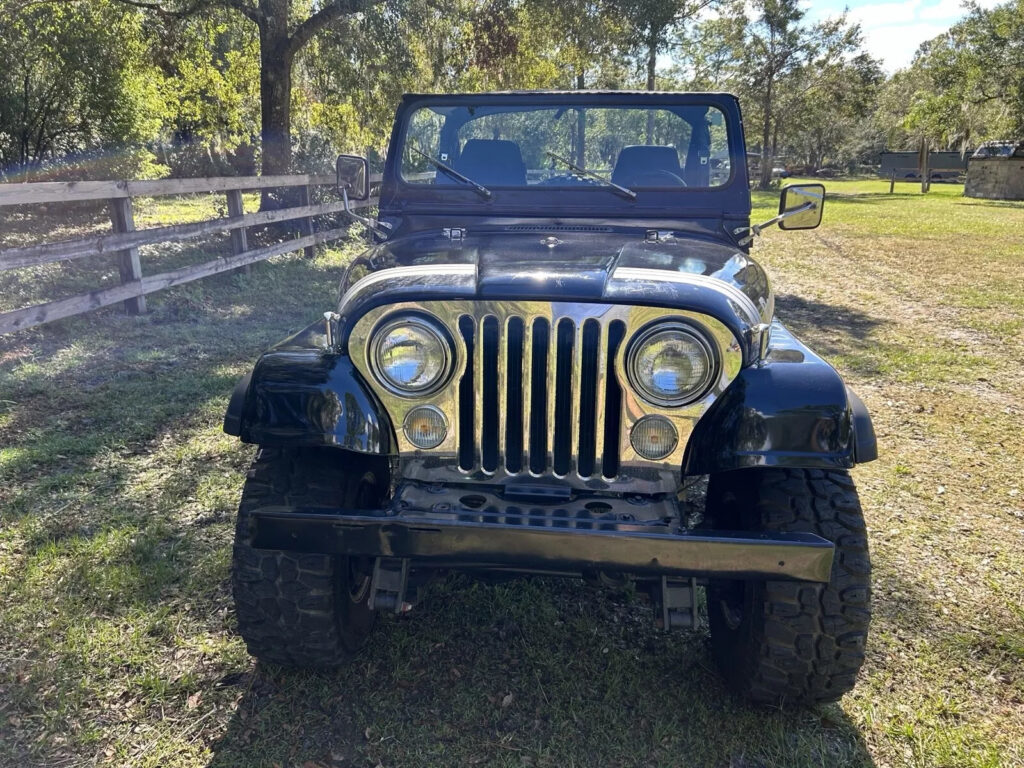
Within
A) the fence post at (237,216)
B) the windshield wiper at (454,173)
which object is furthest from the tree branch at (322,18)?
the windshield wiper at (454,173)

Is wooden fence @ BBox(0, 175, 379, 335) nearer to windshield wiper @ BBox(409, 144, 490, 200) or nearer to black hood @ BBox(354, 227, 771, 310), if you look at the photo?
windshield wiper @ BBox(409, 144, 490, 200)

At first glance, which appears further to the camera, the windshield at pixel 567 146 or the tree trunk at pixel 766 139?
the tree trunk at pixel 766 139

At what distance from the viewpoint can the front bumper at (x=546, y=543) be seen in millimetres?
1847

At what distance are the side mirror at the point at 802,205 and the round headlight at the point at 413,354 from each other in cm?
193

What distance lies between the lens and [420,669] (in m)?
2.56

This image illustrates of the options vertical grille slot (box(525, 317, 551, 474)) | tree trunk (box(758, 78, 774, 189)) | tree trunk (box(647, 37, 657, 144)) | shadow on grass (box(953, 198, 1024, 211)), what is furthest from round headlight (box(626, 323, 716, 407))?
tree trunk (box(758, 78, 774, 189))

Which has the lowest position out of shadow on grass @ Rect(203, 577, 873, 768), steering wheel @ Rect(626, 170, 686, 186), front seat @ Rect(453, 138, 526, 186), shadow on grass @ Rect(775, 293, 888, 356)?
shadow on grass @ Rect(203, 577, 873, 768)

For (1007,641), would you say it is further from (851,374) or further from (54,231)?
(54,231)

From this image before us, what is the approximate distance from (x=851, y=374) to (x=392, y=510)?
15.9ft

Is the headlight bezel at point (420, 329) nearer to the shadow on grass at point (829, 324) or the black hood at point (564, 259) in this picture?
the black hood at point (564, 259)

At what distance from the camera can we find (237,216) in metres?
8.66

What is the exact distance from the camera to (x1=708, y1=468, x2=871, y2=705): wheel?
6.98ft

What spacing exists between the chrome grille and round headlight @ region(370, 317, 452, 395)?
7 centimetres

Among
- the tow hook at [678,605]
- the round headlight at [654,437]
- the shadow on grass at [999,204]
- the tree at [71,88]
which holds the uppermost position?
the tree at [71,88]
